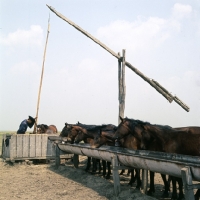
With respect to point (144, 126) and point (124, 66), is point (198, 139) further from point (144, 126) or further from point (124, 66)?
point (124, 66)

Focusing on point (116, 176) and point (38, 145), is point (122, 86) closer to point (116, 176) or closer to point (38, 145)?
point (38, 145)

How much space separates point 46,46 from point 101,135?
726 centimetres

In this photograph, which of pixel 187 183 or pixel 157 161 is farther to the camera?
pixel 157 161

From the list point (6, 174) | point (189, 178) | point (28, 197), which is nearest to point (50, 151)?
point (6, 174)

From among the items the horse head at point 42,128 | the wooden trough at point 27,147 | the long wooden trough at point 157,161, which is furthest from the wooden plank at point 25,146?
the long wooden trough at point 157,161

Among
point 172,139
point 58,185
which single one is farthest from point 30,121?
point 172,139

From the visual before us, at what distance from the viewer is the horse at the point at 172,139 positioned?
7664 mm

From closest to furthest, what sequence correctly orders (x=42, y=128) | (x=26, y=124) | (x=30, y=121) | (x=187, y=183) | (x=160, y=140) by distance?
(x=187, y=183), (x=160, y=140), (x=26, y=124), (x=30, y=121), (x=42, y=128)

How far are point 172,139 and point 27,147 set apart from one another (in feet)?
25.4

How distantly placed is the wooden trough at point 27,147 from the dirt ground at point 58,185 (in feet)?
3.08

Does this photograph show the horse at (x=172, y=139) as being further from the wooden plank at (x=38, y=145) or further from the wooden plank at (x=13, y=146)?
the wooden plank at (x=13, y=146)

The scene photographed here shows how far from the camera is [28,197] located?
8.02m

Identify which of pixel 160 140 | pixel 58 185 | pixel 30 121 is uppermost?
pixel 30 121

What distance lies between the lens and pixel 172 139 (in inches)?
314
